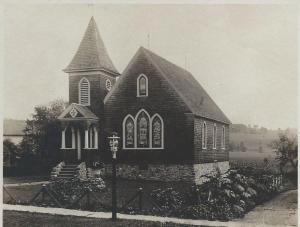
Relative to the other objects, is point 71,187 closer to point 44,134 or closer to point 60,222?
point 60,222

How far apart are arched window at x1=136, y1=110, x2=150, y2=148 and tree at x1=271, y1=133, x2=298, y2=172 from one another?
22.2 feet

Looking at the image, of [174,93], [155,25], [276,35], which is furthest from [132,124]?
[276,35]

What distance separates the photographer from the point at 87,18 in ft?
56.3

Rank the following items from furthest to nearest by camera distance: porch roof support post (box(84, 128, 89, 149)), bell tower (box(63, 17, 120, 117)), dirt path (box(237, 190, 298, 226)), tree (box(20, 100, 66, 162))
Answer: tree (box(20, 100, 66, 162)) < bell tower (box(63, 17, 120, 117)) < porch roof support post (box(84, 128, 89, 149)) < dirt path (box(237, 190, 298, 226))

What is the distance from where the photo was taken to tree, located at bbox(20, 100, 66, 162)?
84.2 ft

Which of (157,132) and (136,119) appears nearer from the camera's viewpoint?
(157,132)

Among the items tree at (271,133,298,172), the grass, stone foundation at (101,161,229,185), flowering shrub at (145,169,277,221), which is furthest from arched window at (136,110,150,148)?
the grass

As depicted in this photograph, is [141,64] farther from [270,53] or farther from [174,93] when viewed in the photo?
[270,53]

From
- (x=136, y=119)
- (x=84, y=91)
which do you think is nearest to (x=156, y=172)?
(x=136, y=119)

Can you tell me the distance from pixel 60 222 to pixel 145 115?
31.1 ft

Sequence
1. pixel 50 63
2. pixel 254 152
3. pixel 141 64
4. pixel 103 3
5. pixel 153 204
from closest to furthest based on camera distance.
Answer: pixel 103 3, pixel 153 204, pixel 50 63, pixel 254 152, pixel 141 64

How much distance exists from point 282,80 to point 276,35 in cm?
152

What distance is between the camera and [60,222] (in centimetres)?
1567

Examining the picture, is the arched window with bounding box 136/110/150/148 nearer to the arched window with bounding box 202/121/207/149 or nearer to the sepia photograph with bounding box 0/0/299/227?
the sepia photograph with bounding box 0/0/299/227
